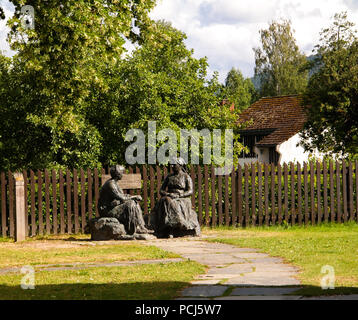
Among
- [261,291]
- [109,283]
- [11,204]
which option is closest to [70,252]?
[109,283]

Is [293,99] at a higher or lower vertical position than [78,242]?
higher

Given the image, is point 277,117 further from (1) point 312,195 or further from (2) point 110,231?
(2) point 110,231

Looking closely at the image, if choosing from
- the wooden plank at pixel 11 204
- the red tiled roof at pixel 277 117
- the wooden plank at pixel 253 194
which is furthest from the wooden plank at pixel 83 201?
the red tiled roof at pixel 277 117

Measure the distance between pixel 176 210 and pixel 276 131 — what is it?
3124 centimetres

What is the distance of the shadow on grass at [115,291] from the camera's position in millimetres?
6035

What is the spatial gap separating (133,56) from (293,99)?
27006 millimetres

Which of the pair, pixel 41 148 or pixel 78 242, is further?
pixel 41 148

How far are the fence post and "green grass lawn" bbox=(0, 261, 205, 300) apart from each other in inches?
243

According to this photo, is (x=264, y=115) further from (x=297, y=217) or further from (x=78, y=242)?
(x=78, y=242)

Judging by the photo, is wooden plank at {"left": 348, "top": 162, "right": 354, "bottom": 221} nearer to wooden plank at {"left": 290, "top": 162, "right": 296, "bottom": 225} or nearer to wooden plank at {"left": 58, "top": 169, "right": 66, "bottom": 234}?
wooden plank at {"left": 290, "top": 162, "right": 296, "bottom": 225}

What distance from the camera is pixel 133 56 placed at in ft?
69.2

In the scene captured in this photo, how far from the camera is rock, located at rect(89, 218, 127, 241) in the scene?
510 inches

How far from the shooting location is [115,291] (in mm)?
6520

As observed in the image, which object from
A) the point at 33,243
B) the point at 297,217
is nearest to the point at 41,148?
the point at 33,243
